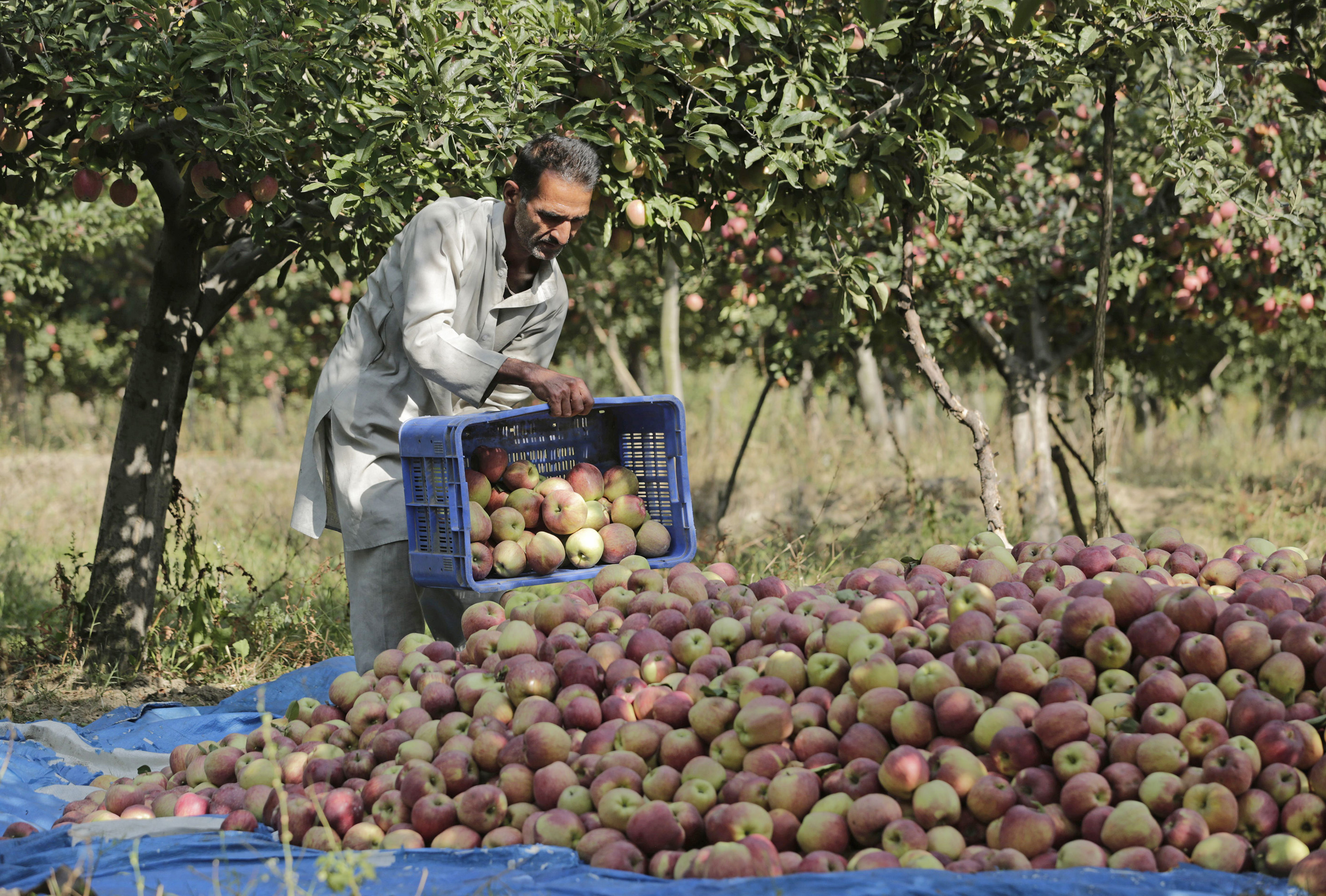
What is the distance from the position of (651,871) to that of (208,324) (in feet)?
12.1

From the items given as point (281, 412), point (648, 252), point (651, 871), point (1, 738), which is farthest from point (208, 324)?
point (281, 412)

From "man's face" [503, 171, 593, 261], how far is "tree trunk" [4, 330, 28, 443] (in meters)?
12.8

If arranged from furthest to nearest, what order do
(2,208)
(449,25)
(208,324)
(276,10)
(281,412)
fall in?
(281,412) < (2,208) < (208,324) < (449,25) < (276,10)

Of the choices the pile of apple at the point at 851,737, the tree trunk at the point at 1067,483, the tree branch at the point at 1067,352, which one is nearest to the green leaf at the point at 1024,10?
the pile of apple at the point at 851,737

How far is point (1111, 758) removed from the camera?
1.95 m

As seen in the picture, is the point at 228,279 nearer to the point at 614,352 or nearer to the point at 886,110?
the point at 886,110

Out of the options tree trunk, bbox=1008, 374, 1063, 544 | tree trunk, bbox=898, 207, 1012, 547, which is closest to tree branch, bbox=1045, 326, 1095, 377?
tree trunk, bbox=1008, 374, 1063, 544

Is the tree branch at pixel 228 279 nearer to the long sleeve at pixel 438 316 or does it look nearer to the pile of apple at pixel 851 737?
the long sleeve at pixel 438 316

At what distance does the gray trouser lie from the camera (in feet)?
10.6

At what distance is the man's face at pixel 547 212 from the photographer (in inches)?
117

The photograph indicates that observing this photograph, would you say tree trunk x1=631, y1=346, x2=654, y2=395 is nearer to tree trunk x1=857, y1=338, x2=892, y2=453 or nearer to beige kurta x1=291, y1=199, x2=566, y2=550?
tree trunk x1=857, y1=338, x2=892, y2=453

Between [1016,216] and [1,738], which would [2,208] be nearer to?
[1,738]

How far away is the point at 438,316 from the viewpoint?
9.92 ft

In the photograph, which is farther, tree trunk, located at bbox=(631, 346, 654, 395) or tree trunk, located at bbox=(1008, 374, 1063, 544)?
tree trunk, located at bbox=(631, 346, 654, 395)
